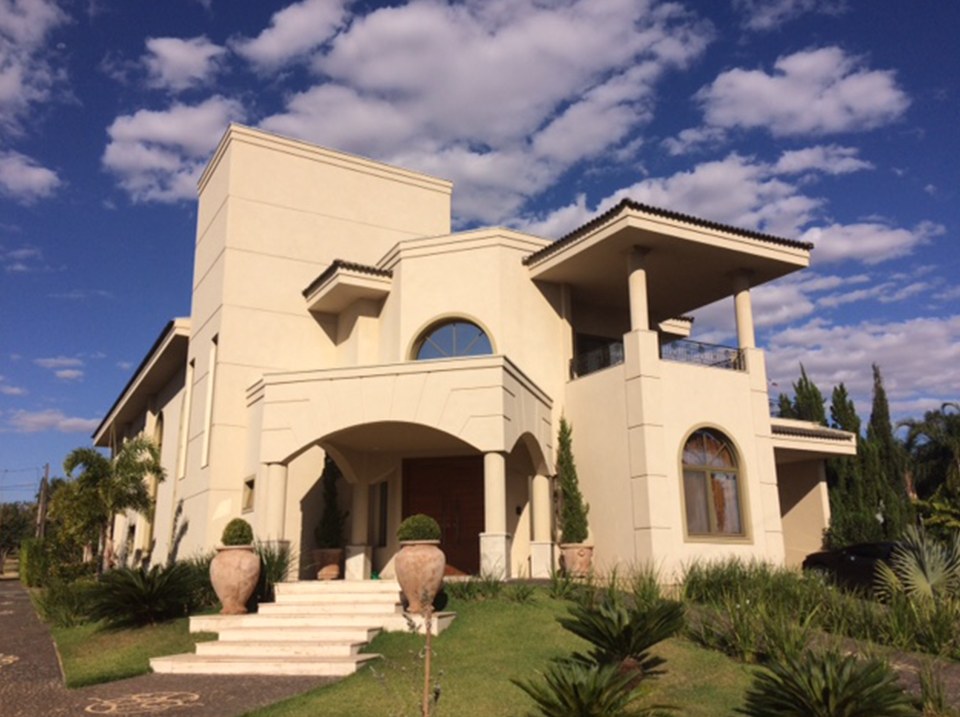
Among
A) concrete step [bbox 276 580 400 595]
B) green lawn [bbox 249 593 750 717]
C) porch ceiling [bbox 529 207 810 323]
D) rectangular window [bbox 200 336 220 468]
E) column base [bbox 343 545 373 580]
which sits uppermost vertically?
porch ceiling [bbox 529 207 810 323]

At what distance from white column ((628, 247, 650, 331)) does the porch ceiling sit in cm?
20

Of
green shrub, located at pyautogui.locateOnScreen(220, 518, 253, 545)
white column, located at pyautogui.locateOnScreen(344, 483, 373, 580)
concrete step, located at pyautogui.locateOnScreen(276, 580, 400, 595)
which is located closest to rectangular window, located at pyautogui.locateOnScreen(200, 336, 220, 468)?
white column, located at pyautogui.locateOnScreen(344, 483, 373, 580)

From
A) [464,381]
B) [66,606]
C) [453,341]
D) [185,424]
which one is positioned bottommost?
[66,606]

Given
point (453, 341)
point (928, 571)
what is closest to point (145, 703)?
point (928, 571)

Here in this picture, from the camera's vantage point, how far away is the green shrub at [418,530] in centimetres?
1302

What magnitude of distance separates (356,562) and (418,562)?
7338mm

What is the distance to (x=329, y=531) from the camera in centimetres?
1970

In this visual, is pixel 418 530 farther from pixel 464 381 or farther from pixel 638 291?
pixel 638 291

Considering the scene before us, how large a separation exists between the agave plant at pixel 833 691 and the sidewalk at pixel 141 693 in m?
5.28

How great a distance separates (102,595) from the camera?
14047 mm

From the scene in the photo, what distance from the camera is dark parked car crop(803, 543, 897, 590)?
1767 cm

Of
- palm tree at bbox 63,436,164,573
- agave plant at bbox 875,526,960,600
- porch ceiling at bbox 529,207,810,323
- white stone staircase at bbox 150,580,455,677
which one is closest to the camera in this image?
white stone staircase at bbox 150,580,455,677

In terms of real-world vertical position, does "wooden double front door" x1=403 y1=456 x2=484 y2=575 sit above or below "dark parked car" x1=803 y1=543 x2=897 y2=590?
above

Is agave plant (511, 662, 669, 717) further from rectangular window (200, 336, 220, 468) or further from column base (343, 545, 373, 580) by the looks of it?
rectangular window (200, 336, 220, 468)
